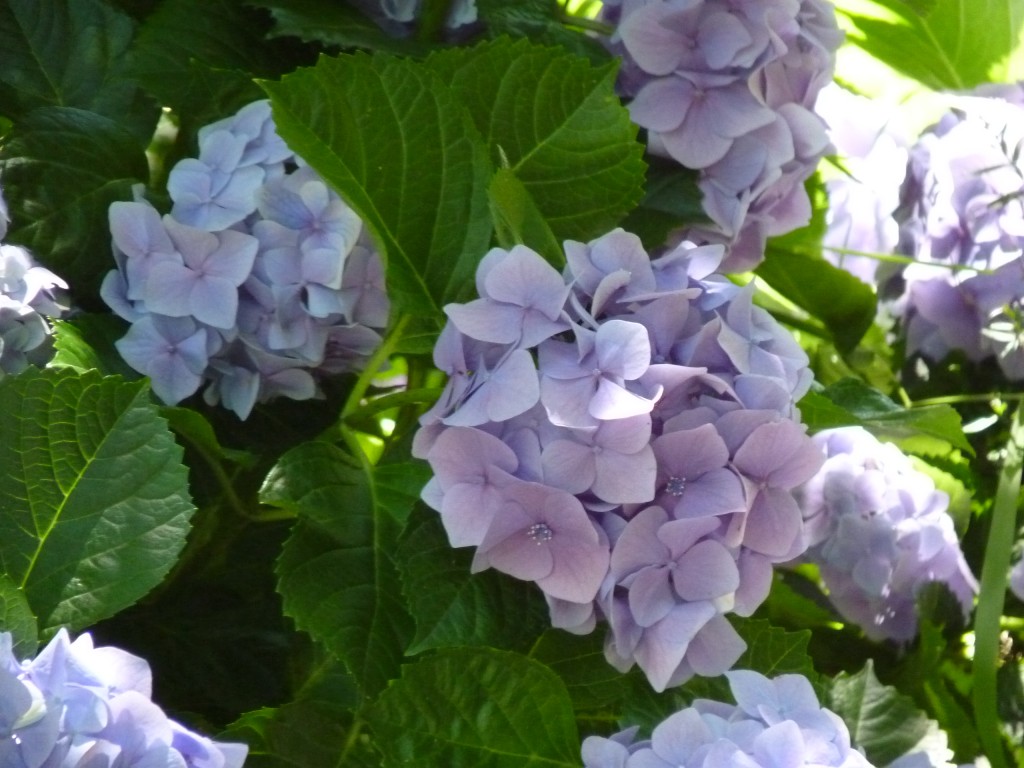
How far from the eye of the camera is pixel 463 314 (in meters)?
0.38

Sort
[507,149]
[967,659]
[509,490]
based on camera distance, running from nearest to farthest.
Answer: [509,490] → [507,149] → [967,659]

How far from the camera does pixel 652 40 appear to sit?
1.66ft

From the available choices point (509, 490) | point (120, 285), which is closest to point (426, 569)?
point (509, 490)

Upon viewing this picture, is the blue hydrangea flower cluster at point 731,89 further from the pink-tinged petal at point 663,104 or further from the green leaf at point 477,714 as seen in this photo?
the green leaf at point 477,714

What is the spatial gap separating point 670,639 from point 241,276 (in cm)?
21

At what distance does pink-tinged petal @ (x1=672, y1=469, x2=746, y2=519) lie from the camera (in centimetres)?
36

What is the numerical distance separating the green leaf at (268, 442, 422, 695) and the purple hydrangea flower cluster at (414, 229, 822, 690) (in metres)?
0.06

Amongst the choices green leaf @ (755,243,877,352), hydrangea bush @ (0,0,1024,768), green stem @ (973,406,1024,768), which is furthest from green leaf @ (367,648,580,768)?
green leaf @ (755,243,877,352)

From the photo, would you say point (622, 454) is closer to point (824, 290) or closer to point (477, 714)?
point (477, 714)

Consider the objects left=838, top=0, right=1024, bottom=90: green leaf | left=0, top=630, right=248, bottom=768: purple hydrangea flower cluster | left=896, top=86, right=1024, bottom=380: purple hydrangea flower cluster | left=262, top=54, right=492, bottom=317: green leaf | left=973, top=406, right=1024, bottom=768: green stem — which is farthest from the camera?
left=838, top=0, right=1024, bottom=90: green leaf

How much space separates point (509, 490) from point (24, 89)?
1.07ft

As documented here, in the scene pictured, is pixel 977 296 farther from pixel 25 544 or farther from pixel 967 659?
pixel 25 544

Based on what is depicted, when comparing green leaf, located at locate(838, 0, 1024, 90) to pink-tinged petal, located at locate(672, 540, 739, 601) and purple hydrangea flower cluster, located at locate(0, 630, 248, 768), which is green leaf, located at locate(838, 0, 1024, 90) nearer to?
pink-tinged petal, located at locate(672, 540, 739, 601)

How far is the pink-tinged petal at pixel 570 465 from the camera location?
36cm
